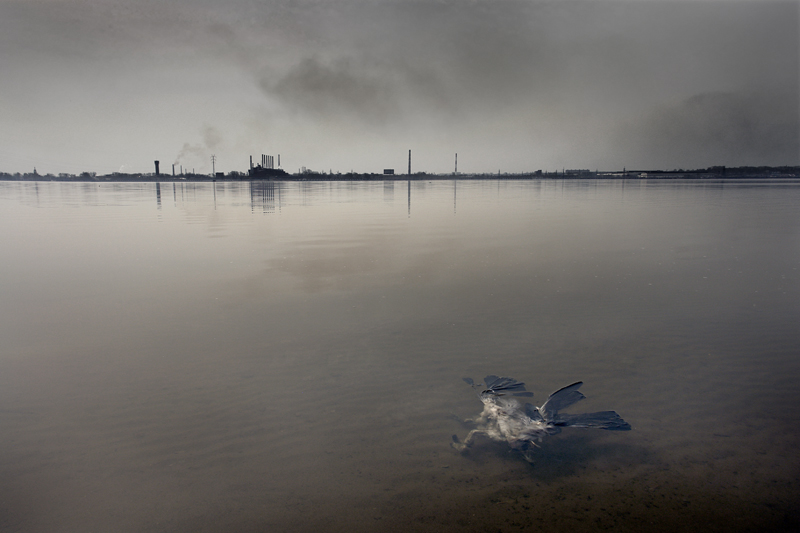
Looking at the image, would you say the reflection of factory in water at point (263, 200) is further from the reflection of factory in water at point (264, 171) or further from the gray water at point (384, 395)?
the reflection of factory in water at point (264, 171)

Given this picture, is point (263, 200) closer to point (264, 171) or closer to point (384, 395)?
point (384, 395)

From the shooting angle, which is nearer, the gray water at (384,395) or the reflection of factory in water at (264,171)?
the gray water at (384,395)

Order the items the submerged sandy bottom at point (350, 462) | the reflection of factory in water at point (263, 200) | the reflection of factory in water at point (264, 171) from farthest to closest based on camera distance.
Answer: the reflection of factory in water at point (264, 171), the reflection of factory in water at point (263, 200), the submerged sandy bottom at point (350, 462)

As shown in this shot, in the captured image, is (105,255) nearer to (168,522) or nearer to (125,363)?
(125,363)

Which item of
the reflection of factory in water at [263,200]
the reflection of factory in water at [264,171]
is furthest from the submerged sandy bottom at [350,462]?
the reflection of factory in water at [264,171]

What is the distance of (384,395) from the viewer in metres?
3.59

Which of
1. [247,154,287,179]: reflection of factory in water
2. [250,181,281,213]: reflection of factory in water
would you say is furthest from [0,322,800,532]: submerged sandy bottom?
[247,154,287,179]: reflection of factory in water

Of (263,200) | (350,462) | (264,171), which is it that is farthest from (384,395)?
(264,171)

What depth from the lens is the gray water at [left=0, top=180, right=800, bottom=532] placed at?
8.18 ft

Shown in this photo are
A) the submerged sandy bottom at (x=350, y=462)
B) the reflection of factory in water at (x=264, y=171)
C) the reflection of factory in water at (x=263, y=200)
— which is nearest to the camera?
the submerged sandy bottom at (x=350, y=462)

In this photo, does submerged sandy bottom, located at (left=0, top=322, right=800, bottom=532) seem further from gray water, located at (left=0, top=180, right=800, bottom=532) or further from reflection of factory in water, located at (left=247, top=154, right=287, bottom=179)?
reflection of factory in water, located at (left=247, top=154, right=287, bottom=179)

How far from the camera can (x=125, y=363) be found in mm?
4176

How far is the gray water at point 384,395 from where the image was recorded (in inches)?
98.2

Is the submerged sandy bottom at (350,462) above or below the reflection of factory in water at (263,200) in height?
below
